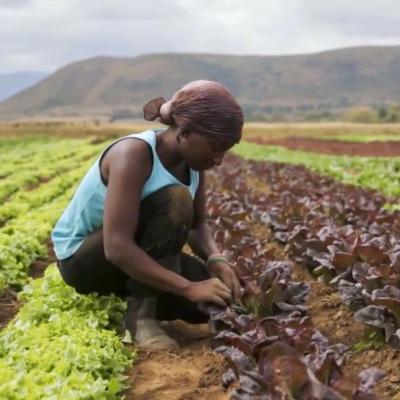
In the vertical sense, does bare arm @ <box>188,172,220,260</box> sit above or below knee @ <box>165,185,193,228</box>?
below

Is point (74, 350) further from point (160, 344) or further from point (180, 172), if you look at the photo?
point (180, 172)

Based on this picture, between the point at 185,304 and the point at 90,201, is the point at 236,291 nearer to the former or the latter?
the point at 185,304

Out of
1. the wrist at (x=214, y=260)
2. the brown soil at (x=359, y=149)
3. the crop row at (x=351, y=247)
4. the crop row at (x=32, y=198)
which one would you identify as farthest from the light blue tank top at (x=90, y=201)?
the brown soil at (x=359, y=149)

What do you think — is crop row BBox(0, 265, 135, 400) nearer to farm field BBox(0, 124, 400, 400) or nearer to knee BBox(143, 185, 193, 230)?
farm field BBox(0, 124, 400, 400)

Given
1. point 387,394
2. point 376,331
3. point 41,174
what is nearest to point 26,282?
point 376,331

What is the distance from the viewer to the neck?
174 inches

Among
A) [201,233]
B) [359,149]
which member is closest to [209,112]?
[201,233]

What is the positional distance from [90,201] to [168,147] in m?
0.61

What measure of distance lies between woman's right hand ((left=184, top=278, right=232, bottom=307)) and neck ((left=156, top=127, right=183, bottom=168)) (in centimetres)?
76

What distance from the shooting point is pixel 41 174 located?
64.0 feet

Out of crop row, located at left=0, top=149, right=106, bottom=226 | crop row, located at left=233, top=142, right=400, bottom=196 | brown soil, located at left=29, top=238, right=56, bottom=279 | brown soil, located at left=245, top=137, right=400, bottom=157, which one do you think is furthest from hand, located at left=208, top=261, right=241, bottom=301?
brown soil, located at left=245, top=137, right=400, bottom=157

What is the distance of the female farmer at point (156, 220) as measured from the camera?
420cm

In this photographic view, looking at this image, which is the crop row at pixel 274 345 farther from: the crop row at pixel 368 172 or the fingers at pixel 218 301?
the crop row at pixel 368 172

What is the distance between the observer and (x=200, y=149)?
422 cm
